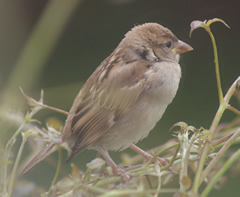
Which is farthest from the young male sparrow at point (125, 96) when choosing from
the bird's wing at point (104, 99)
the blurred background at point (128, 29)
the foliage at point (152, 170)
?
the foliage at point (152, 170)

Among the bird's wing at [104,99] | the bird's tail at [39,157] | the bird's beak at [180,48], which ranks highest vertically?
the bird's beak at [180,48]

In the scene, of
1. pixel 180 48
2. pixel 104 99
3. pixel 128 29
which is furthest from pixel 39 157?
pixel 128 29

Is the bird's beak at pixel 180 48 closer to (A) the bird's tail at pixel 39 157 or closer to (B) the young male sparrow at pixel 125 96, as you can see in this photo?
(B) the young male sparrow at pixel 125 96

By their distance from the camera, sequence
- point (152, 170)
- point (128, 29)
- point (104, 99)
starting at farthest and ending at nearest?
point (128, 29) → point (104, 99) → point (152, 170)

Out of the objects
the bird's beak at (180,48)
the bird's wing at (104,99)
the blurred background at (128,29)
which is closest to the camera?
the bird's wing at (104,99)

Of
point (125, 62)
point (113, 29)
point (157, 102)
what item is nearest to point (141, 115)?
point (157, 102)

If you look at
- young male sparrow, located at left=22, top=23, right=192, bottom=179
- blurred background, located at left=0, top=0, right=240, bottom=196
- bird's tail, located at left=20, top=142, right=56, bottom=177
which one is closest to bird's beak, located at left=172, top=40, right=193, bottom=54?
young male sparrow, located at left=22, top=23, right=192, bottom=179

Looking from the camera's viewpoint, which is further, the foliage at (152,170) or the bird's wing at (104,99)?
the bird's wing at (104,99)

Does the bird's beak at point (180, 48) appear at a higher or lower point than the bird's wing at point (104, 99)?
higher

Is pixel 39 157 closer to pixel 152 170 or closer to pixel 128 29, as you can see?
pixel 152 170
